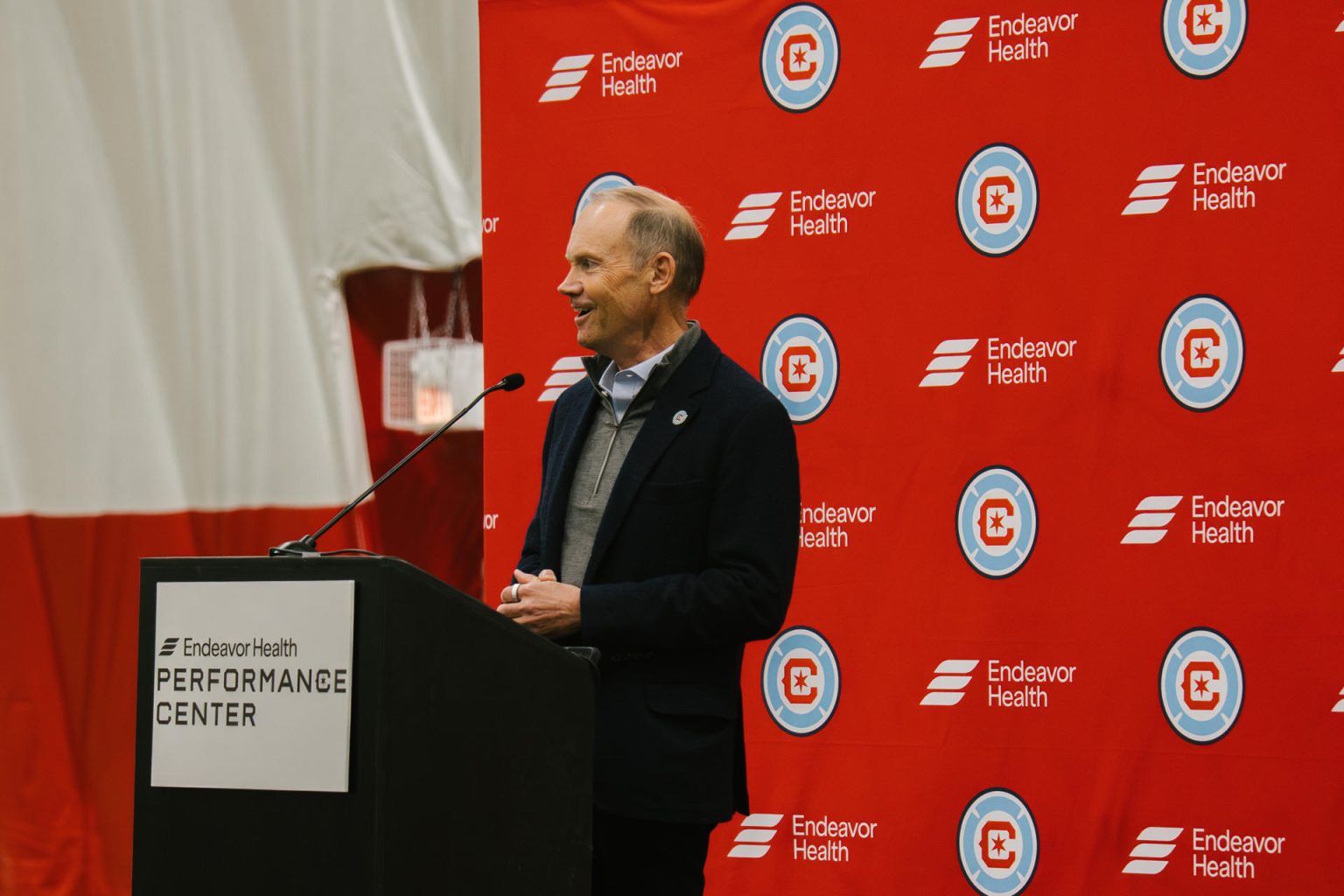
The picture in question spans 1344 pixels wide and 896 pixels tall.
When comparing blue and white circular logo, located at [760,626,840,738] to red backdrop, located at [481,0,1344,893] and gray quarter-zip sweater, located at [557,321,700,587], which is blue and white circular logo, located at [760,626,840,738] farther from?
gray quarter-zip sweater, located at [557,321,700,587]

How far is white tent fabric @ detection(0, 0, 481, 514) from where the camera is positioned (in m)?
3.62

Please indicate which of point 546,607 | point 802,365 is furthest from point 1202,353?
point 546,607

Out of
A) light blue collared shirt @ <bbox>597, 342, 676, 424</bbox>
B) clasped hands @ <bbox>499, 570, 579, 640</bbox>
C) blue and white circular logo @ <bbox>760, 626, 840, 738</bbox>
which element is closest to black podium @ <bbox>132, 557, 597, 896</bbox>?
clasped hands @ <bbox>499, 570, 579, 640</bbox>

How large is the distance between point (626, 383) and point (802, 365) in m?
1.20

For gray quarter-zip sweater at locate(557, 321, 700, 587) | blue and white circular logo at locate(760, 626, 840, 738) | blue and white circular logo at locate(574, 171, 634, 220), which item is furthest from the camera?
blue and white circular logo at locate(574, 171, 634, 220)

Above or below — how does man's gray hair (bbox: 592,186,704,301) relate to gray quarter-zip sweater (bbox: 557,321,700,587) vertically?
above

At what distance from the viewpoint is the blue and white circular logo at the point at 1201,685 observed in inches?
113

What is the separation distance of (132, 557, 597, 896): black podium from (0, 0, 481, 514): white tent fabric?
7.08 ft

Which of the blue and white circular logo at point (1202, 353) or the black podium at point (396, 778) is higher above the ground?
the blue and white circular logo at point (1202, 353)

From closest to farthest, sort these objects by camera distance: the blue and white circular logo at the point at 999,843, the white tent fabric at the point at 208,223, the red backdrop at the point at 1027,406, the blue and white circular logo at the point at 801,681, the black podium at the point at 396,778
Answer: the black podium at the point at 396,778, the red backdrop at the point at 1027,406, the blue and white circular logo at the point at 999,843, the blue and white circular logo at the point at 801,681, the white tent fabric at the point at 208,223

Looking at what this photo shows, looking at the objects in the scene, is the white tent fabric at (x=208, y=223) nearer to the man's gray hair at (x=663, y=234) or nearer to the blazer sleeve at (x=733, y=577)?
the man's gray hair at (x=663, y=234)

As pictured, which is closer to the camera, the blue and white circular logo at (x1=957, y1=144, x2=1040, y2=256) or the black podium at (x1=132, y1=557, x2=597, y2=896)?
Answer: the black podium at (x1=132, y1=557, x2=597, y2=896)

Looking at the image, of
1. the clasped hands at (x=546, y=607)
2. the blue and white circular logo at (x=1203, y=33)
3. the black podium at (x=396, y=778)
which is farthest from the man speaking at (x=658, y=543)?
the blue and white circular logo at (x=1203, y=33)

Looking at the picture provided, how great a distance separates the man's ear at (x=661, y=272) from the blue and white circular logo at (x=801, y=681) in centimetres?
133
